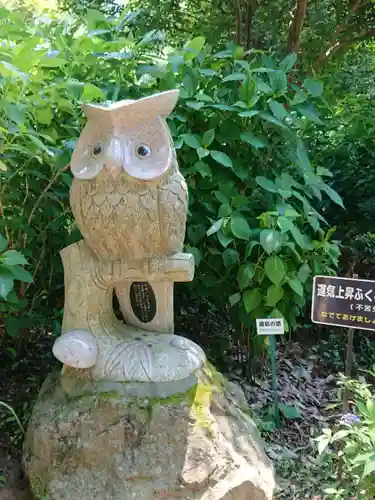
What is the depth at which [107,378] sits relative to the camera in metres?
1.79

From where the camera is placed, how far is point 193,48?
8.01 ft

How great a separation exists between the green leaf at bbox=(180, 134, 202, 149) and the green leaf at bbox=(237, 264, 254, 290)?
561mm

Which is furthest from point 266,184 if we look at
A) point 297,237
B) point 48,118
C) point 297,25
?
point 297,25

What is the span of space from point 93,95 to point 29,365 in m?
1.34

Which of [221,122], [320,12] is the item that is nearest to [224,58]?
[221,122]

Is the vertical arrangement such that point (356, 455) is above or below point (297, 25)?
below

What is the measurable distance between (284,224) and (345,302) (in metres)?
0.40

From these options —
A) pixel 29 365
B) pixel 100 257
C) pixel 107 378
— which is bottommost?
pixel 29 365

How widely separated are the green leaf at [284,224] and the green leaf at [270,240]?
0.03 metres

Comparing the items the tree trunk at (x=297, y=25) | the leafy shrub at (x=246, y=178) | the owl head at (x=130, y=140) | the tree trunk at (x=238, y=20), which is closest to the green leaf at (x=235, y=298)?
the leafy shrub at (x=246, y=178)

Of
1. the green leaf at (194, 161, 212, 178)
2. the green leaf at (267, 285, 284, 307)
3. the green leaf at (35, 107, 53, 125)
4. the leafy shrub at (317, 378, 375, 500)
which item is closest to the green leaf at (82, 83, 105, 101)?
the green leaf at (35, 107, 53, 125)

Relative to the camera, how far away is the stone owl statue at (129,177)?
170 cm

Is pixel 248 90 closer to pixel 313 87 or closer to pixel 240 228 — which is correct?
pixel 313 87

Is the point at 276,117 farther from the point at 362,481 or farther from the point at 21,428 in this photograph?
the point at 21,428
